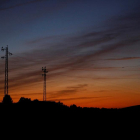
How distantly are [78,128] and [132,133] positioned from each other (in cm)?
1106

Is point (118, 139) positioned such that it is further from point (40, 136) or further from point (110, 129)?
point (40, 136)

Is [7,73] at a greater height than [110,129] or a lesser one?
greater

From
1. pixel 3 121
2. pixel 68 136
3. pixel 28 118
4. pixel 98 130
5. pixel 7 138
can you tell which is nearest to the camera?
pixel 7 138

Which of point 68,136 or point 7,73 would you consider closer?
point 68,136

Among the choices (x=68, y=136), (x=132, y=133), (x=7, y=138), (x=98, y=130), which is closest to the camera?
(x=7, y=138)

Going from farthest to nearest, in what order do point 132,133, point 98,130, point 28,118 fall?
1. point 28,118
2. point 98,130
3. point 132,133

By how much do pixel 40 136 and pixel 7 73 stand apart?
23011 mm

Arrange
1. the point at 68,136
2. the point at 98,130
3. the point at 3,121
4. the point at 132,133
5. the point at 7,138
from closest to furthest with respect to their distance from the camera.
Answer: the point at 7,138
the point at 68,136
the point at 132,133
the point at 98,130
the point at 3,121

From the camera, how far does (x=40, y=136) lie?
43594mm

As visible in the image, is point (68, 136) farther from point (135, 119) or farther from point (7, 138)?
point (135, 119)

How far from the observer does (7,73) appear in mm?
61344

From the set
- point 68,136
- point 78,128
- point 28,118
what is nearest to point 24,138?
point 68,136

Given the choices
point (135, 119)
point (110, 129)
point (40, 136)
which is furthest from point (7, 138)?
point (135, 119)

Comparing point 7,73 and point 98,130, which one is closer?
point 98,130
